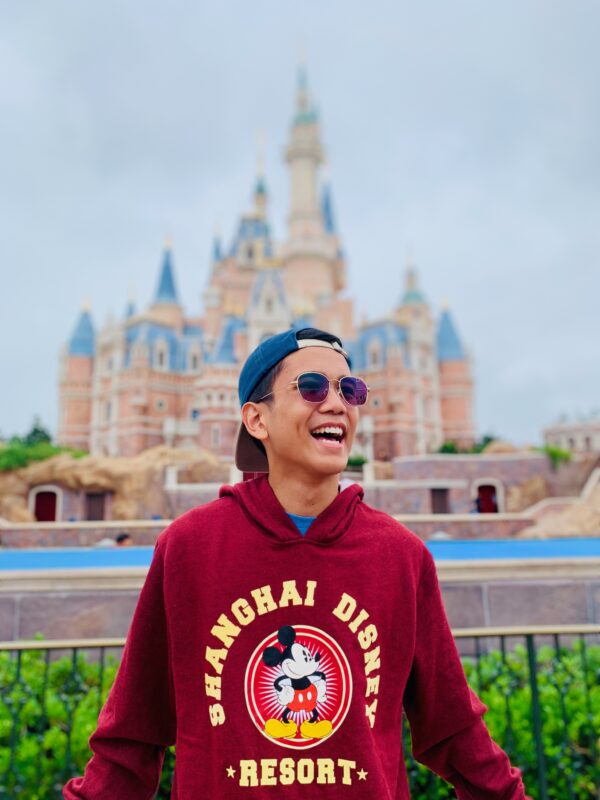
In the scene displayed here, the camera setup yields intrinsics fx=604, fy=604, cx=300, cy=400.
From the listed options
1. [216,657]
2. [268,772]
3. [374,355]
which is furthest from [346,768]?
[374,355]

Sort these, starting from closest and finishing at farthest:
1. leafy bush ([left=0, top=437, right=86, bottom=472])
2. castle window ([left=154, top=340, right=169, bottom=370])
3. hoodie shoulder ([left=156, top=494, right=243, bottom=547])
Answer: hoodie shoulder ([left=156, top=494, right=243, bottom=547]), leafy bush ([left=0, top=437, right=86, bottom=472]), castle window ([left=154, top=340, right=169, bottom=370])

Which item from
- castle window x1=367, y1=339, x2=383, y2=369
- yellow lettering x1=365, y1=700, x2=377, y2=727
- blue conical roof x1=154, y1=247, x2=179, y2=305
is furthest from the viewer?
blue conical roof x1=154, y1=247, x2=179, y2=305

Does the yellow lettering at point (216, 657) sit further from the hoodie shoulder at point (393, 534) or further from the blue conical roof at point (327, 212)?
the blue conical roof at point (327, 212)

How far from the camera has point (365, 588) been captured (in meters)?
1.64

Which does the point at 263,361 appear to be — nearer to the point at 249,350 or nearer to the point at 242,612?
the point at 242,612

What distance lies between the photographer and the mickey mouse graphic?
154 centimetres

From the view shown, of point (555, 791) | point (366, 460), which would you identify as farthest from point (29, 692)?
point (366, 460)

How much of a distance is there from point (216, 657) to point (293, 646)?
0.20 m

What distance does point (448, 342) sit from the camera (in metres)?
39.5

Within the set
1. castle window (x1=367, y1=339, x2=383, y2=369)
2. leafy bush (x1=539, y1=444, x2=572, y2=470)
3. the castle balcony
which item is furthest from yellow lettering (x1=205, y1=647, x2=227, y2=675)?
castle window (x1=367, y1=339, x2=383, y2=369)

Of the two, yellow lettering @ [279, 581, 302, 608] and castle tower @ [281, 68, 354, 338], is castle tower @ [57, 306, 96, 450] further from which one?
yellow lettering @ [279, 581, 302, 608]

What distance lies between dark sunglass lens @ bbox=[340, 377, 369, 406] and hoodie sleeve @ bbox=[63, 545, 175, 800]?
2.33 ft

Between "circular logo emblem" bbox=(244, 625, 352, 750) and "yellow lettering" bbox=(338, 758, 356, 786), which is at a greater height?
"circular logo emblem" bbox=(244, 625, 352, 750)

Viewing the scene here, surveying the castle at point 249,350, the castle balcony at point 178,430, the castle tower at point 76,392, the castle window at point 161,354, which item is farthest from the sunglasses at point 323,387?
the castle tower at point 76,392
